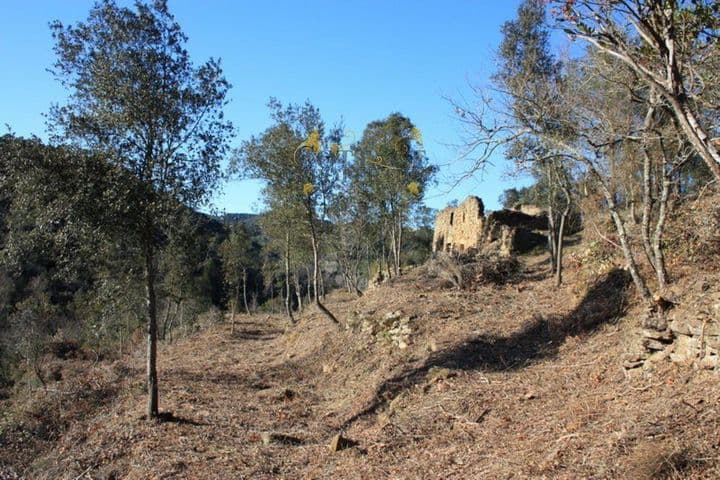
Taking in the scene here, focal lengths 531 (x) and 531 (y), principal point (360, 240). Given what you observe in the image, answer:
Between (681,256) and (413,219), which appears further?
(413,219)

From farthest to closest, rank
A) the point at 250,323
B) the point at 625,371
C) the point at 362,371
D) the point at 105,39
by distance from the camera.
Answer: the point at 250,323
the point at 362,371
the point at 105,39
the point at 625,371

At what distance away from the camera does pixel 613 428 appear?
18.1 feet

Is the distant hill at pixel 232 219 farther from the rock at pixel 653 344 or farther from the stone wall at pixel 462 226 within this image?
the stone wall at pixel 462 226

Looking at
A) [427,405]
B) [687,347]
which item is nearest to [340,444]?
[427,405]

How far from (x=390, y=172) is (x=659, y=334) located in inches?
691

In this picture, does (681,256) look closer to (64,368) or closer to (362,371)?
(362,371)

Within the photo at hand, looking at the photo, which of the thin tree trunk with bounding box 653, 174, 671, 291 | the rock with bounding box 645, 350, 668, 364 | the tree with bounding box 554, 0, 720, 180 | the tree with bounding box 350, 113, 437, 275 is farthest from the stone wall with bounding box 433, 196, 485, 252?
the tree with bounding box 554, 0, 720, 180

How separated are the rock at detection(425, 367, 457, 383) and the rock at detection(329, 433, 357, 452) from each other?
222 centimetres

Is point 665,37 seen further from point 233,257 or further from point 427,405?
point 233,257

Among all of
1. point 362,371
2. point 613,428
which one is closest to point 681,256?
point 613,428

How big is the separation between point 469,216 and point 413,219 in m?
6.52

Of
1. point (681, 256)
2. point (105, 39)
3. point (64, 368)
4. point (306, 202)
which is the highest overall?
point (105, 39)

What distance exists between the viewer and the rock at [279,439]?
861cm

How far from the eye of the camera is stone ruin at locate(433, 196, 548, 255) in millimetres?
21734
